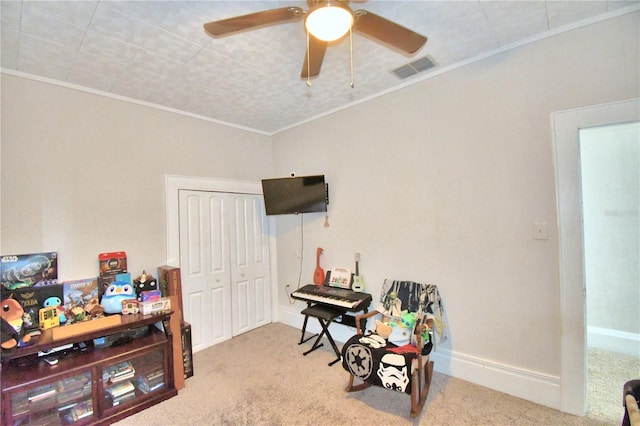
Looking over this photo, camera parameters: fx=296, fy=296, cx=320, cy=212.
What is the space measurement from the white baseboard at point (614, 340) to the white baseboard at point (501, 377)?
57.7 inches

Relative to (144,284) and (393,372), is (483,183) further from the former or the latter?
(144,284)

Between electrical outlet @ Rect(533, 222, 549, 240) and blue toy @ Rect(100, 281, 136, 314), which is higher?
electrical outlet @ Rect(533, 222, 549, 240)

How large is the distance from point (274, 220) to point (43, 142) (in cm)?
249

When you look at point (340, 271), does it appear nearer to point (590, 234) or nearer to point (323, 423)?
point (323, 423)

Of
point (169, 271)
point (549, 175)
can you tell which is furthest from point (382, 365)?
point (169, 271)

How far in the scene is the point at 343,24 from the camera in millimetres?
1402

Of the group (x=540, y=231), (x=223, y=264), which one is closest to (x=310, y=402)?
(x=223, y=264)

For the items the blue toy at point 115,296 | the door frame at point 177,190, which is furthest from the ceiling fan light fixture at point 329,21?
the blue toy at point 115,296

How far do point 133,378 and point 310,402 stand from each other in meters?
1.44

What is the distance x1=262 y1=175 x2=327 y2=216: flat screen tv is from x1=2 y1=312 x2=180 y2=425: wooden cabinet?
1.65 metres

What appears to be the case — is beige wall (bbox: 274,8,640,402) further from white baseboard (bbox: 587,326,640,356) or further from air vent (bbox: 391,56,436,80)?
white baseboard (bbox: 587,326,640,356)

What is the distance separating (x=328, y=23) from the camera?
1388 mm

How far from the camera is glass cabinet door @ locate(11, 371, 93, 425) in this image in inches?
77.0

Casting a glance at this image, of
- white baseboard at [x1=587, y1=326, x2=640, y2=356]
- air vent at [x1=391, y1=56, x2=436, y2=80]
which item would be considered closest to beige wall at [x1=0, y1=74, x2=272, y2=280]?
air vent at [x1=391, y1=56, x2=436, y2=80]
